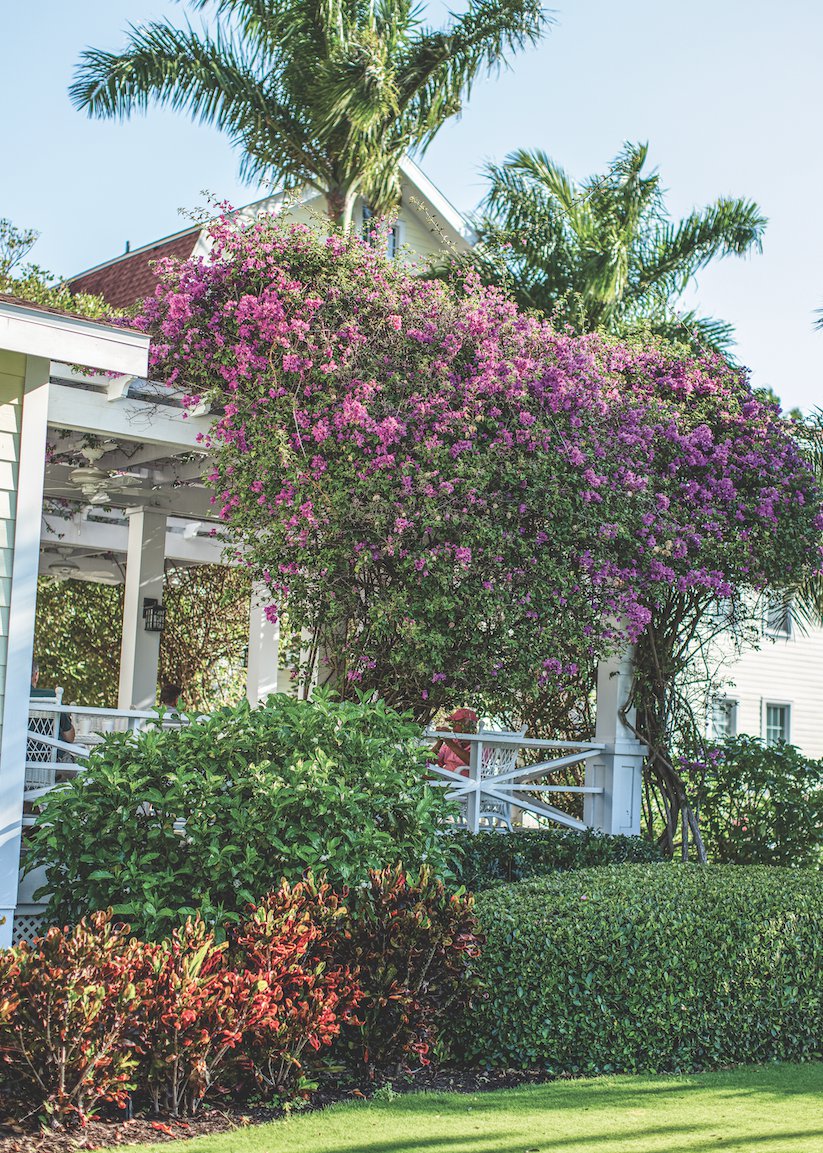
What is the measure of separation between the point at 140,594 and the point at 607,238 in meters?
8.26

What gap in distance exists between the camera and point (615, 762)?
10828 millimetres

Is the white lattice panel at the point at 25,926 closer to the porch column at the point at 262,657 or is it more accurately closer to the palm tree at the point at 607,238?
the porch column at the point at 262,657

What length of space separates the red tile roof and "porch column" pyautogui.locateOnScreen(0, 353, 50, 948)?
9935 mm

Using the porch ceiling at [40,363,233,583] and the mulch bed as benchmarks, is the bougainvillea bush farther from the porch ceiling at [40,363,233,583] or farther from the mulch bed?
the mulch bed

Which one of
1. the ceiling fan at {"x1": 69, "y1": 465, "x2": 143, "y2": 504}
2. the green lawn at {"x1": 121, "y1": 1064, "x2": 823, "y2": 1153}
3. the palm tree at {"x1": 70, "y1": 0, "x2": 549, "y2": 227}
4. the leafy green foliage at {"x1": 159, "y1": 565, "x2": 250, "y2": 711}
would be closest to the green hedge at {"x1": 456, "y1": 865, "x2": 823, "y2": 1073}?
the green lawn at {"x1": 121, "y1": 1064, "x2": 823, "y2": 1153}

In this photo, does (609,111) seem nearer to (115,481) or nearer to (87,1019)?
(115,481)

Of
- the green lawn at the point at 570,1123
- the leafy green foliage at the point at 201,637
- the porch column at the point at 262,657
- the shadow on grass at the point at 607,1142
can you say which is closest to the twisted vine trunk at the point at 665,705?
the porch column at the point at 262,657

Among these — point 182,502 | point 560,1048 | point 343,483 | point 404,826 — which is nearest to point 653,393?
point 343,483

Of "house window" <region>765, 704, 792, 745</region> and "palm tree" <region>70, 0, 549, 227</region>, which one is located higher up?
"palm tree" <region>70, 0, 549, 227</region>

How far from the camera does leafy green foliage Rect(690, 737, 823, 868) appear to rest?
10.9m

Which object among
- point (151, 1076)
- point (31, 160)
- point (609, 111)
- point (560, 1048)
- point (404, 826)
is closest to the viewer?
point (151, 1076)

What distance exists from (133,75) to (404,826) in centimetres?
1204

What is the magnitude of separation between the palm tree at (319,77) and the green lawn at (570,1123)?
11.6 m

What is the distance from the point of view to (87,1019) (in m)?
4.70
